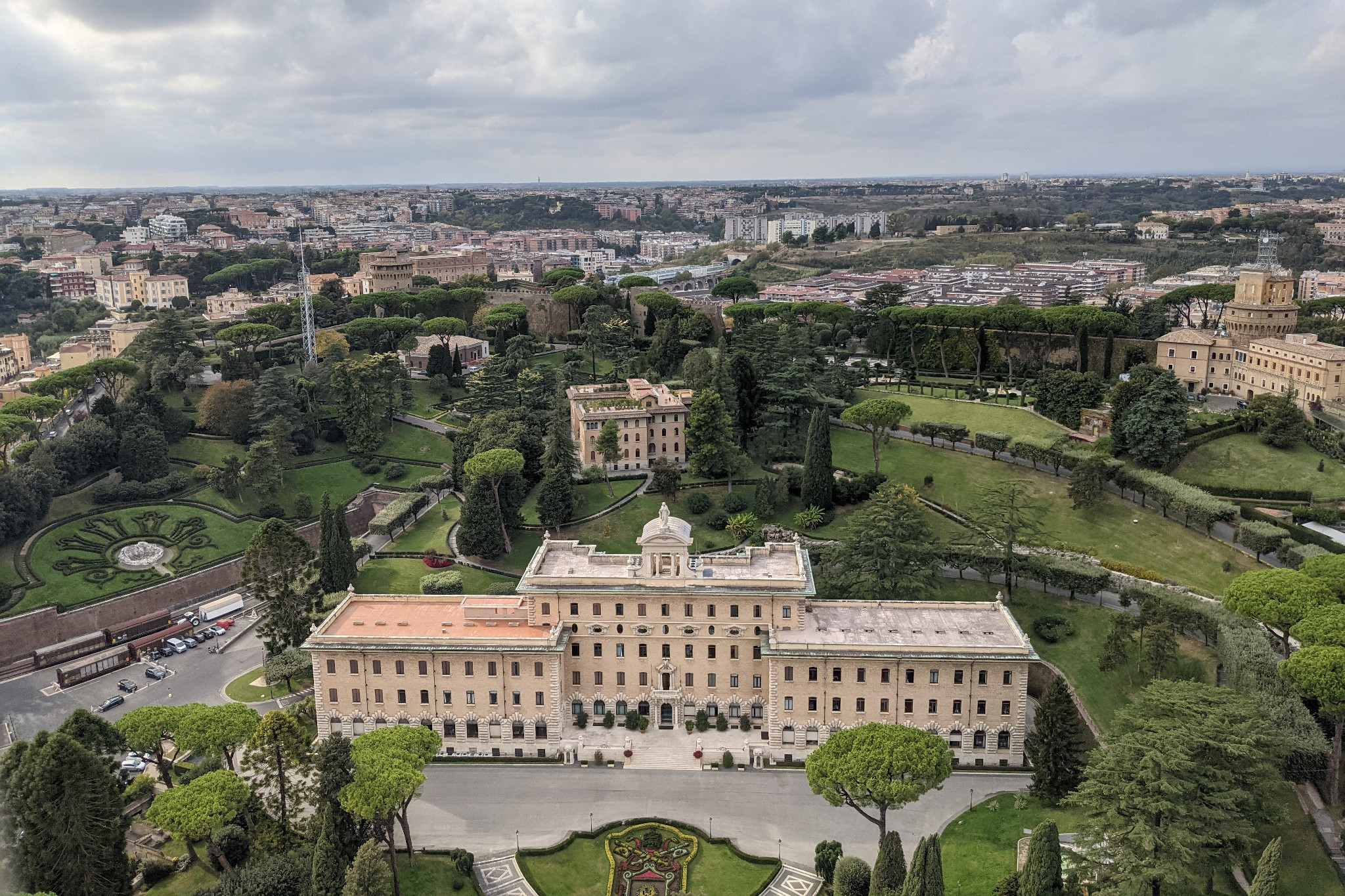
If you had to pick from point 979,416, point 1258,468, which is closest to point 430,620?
point 979,416

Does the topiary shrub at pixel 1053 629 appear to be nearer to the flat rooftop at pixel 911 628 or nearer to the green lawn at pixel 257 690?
the flat rooftop at pixel 911 628

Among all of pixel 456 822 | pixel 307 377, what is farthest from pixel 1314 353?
pixel 307 377

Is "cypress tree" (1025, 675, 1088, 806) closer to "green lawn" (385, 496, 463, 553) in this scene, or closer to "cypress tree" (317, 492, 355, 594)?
"green lawn" (385, 496, 463, 553)

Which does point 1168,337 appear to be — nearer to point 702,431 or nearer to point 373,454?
point 702,431

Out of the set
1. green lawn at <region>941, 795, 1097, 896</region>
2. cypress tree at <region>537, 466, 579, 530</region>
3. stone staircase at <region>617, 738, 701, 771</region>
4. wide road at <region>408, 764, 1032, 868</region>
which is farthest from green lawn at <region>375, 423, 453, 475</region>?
green lawn at <region>941, 795, 1097, 896</region>

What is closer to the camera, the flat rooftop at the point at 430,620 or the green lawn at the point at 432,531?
the flat rooftop at the point at 430,620

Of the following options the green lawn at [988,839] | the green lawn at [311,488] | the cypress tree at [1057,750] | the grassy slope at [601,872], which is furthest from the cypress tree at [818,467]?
the green lawn at [311,488]

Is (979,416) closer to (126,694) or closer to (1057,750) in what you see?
(1057,750)
